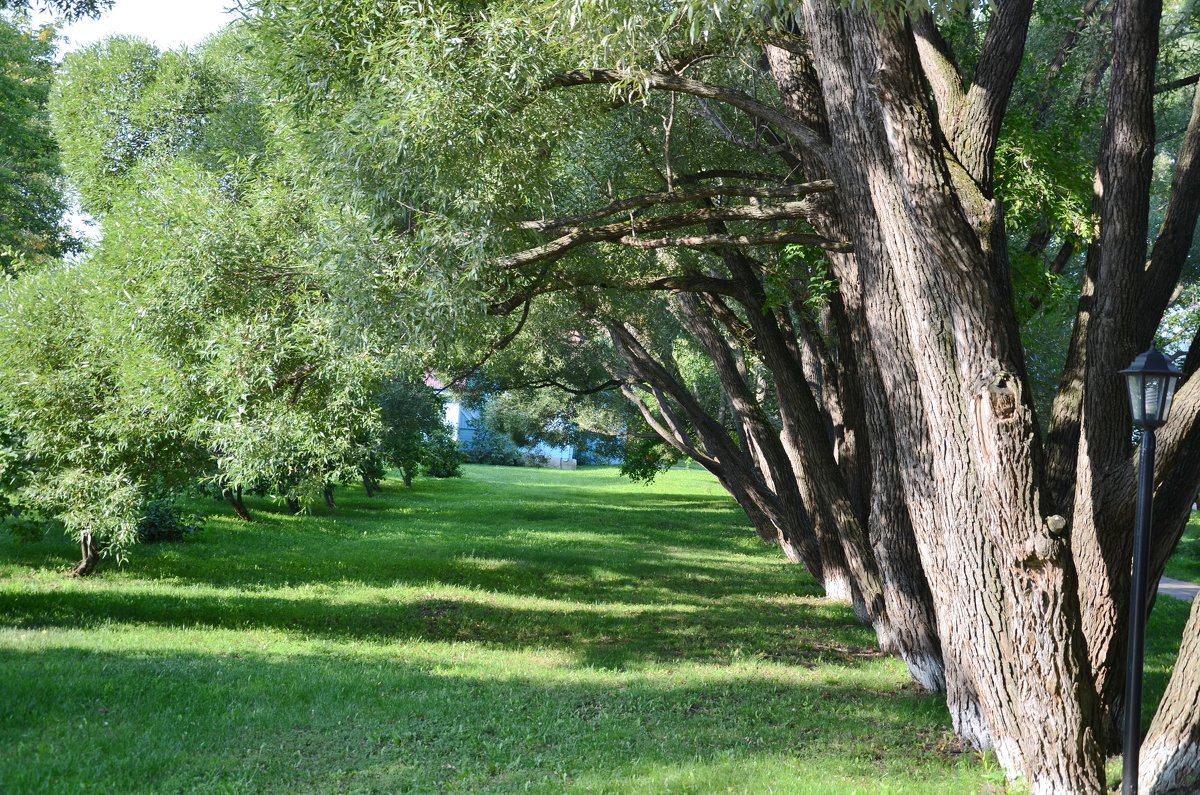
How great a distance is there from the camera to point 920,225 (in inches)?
239

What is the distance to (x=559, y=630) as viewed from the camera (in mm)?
12086

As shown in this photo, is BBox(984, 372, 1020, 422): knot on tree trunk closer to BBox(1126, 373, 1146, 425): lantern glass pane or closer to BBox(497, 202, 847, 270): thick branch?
BBox(1126, 373, 1146, 425): lantern glass pane

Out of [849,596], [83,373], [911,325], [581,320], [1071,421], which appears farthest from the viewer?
[581,320]

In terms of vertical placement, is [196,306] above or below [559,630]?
above

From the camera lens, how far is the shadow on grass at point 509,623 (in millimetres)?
10734

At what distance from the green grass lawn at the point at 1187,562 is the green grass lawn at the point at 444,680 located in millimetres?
5339

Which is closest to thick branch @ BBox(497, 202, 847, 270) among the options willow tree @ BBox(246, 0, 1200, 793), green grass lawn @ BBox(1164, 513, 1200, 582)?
willow tree @ BBox(246, 0, 1200, 793)

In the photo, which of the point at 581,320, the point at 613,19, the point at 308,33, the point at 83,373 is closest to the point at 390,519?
the point at 581,320

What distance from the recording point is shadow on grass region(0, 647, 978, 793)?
5988 millimetres

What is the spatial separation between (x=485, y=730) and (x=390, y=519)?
18825 mm

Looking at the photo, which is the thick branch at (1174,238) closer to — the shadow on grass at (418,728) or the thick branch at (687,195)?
the thick branch at (687,195)

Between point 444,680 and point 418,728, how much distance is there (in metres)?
1.82

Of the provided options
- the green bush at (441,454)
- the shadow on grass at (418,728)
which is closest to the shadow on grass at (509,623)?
Answer: the shadow on grass at (418,728)

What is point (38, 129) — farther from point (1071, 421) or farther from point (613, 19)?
point (1071, 421)
